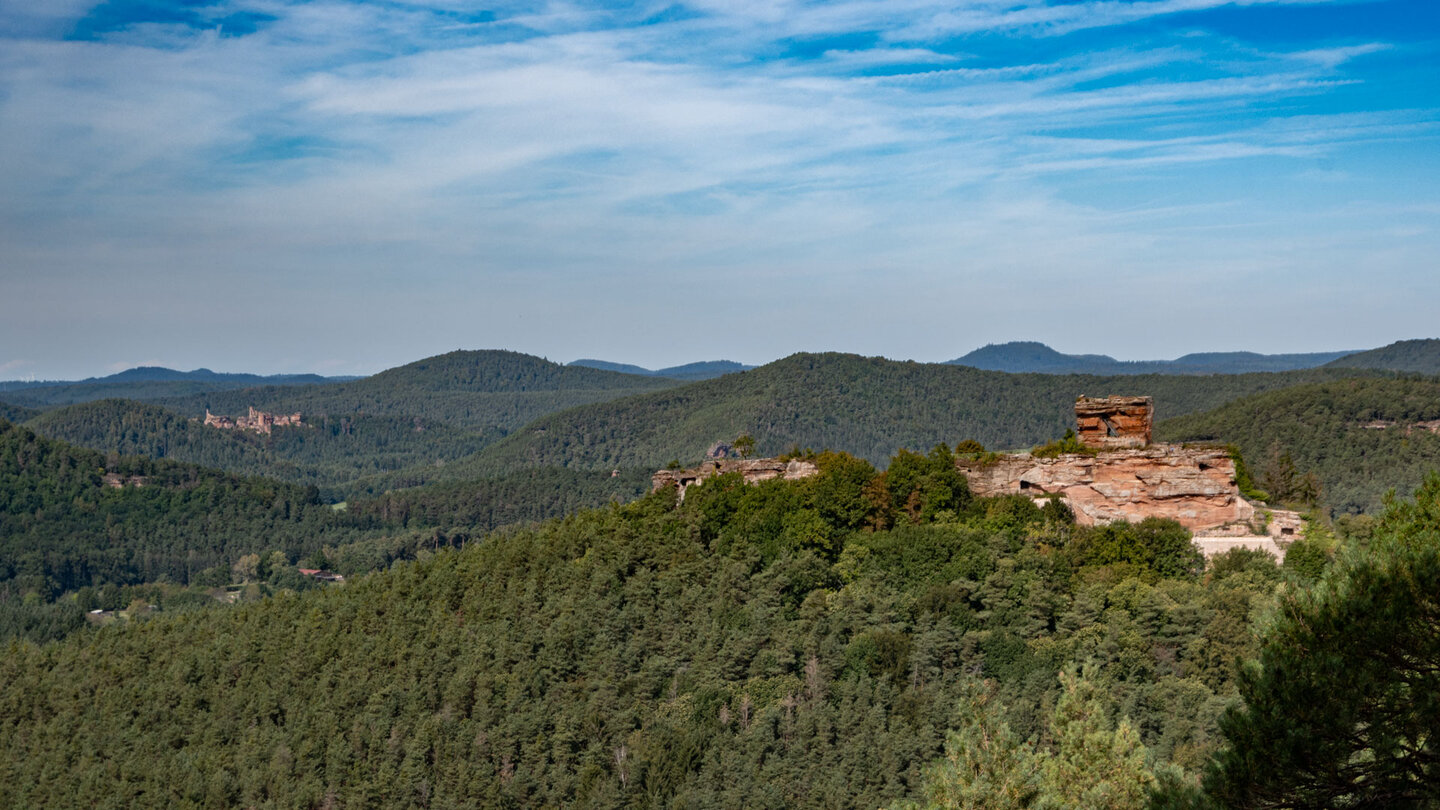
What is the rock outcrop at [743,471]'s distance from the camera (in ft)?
164

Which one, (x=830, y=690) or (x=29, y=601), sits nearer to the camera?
(x=830, y=690)

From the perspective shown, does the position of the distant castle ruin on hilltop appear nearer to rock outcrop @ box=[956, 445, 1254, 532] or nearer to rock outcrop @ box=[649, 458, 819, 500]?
rock outcrop @ box=[956, 445, 1254, 532]

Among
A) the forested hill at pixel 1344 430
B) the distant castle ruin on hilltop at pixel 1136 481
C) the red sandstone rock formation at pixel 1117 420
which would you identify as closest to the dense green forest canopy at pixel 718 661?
the distant castle ruin on hilltop at pixel 1136 481

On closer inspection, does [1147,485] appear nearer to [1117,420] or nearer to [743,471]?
[1117,420]

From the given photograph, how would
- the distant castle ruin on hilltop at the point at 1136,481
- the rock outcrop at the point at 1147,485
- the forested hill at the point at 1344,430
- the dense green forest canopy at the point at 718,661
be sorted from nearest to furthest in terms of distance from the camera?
the dense green forest canopy at the point at 718,661 < the distant castle ruin on hilltop at the point at 1136,481 < the rock outcrop at the point at 1147,485 < the forested hill at the point at 1344,430

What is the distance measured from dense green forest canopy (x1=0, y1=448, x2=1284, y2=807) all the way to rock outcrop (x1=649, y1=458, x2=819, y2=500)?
0.96 m

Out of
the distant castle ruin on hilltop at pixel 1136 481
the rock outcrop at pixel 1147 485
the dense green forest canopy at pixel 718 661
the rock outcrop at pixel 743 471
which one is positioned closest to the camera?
the dense green forest canopy at pixel 718 661

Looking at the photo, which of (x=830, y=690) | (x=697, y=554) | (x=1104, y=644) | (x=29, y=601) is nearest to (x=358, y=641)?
(x=697, y=554)

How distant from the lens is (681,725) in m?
41.8

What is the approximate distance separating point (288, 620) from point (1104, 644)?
51.6 meters

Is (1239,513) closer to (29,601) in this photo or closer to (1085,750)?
(1085,750)

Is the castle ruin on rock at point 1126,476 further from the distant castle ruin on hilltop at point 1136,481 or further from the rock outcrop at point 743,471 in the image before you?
the rock outcrop at point 743,471

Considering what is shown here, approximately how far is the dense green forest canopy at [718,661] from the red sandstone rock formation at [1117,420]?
3956 mm

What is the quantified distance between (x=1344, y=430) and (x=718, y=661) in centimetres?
13164
